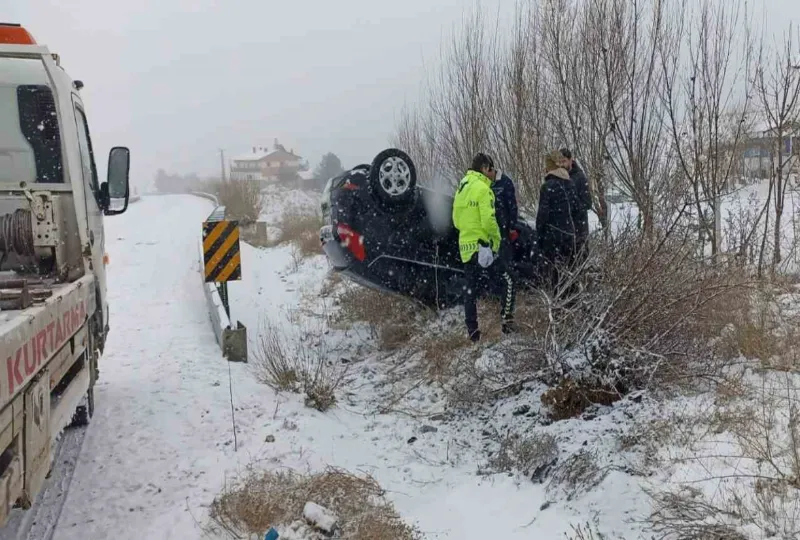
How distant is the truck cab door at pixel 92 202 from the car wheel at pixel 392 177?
8.47ft

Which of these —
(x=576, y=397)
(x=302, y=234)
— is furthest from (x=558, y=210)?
(x=302, y=234)

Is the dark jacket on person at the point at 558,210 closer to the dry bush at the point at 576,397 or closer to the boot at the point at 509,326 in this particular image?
the boot at the point at 509,326

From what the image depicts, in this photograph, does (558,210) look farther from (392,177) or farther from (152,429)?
(152,429)

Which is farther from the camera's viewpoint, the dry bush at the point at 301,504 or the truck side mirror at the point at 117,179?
the truck side mirror at the point at 117,179

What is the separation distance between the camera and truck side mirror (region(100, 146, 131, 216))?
17.6ft

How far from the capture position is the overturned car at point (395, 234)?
6797 millimetres

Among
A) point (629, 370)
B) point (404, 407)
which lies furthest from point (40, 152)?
point (629, 370)

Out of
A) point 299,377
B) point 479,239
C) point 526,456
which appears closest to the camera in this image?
point 526,456

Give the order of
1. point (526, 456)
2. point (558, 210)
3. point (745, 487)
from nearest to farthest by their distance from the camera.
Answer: point (745, 487) < point (526, 456) < point (558, 210)

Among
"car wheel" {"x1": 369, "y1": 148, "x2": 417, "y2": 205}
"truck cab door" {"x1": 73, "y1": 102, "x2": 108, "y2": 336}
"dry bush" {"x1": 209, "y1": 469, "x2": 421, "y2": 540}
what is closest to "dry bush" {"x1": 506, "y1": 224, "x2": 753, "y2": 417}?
"dry bush" {"x1": 209, "y1": 469, "x2": 421, "y2": 540}

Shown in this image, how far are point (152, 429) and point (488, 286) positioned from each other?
3.28m

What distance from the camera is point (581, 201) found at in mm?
6309

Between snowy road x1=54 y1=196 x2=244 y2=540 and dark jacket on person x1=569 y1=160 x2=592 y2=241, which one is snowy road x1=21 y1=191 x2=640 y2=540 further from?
dark jacket on person x1=569 y1=160 x2=592 y2=241

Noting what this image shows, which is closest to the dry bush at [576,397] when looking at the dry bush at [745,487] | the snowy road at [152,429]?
the dry bush at [745,487]
